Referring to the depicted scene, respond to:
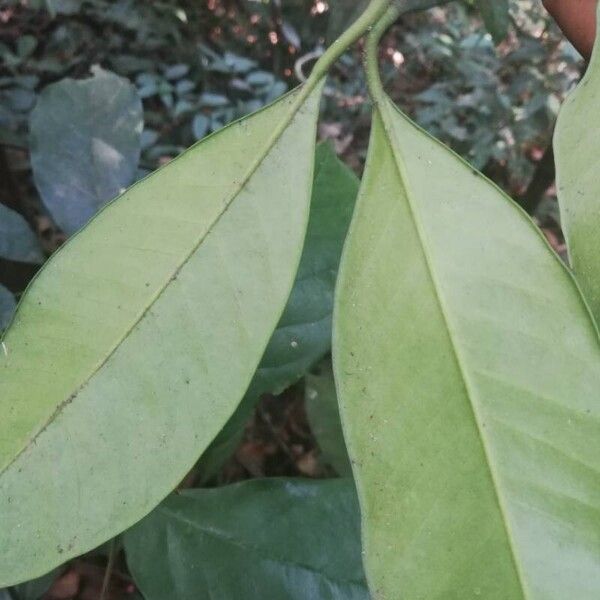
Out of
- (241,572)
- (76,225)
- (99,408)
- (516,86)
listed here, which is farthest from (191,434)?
(516,86)

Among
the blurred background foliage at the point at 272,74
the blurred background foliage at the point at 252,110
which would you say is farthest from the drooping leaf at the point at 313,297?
the blurred background foliage at the point at 272,74

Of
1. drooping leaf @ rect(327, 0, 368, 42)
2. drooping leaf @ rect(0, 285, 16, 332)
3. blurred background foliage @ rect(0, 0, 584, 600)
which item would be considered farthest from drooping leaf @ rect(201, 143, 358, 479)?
drooping leaf @ rect(0, 285, 16, 332)

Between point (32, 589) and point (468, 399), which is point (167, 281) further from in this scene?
point (32, 589)

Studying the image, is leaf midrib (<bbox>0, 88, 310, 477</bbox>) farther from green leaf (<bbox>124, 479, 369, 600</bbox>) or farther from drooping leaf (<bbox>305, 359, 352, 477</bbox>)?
drooping leaf (<bbox>305, 359, 352, 477</bbox>)

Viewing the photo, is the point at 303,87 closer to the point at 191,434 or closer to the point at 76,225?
the point at 191,434

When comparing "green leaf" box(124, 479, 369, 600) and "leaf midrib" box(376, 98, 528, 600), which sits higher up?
"leaf midrib" box(376, 98, 528, 600)

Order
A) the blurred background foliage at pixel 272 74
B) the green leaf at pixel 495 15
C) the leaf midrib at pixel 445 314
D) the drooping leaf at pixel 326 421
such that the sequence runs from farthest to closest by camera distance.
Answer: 1. the blurred background foliage at pixel 272 74
2. the drooping leaf at pixel 326 421
3. the green leaf at pixel 495 15
4. the leaf midrib at pixel 445 314

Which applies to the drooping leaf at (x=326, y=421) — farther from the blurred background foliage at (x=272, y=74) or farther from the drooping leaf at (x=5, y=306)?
the drooping leaf at (x=5, y=306)
